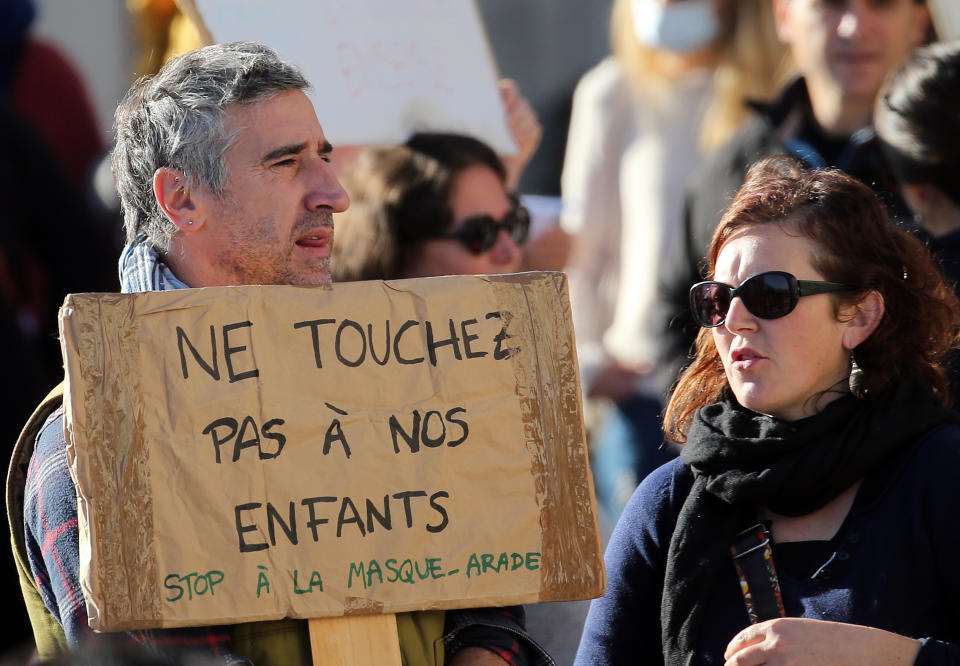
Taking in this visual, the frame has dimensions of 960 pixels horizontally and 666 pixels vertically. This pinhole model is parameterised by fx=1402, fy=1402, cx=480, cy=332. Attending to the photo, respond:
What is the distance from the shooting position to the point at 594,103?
16.2 feet

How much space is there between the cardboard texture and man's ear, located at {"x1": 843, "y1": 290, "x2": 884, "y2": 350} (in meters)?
0.58

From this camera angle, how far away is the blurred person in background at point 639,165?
14.9 ft

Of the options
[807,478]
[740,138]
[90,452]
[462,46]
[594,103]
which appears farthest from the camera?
[594,103]

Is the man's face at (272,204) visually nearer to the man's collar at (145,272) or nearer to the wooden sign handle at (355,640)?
the man's collar at (145,272)

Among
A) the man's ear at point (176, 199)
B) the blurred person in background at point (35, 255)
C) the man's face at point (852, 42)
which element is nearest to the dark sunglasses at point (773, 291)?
the man's ear at point (176, 199)

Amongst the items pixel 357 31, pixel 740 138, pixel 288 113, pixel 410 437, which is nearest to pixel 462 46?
pixel 357 31

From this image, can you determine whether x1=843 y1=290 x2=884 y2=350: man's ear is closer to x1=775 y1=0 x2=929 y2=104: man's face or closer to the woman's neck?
the woman's neck

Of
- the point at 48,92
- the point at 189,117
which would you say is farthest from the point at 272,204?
the point at 48,92

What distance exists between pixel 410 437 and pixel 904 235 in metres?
1.04

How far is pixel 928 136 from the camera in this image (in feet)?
11.4

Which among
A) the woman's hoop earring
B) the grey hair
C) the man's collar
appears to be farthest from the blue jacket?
the grey hair

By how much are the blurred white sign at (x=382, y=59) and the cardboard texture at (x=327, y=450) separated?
133cm

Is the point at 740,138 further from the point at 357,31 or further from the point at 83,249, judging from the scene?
the point at 83,249

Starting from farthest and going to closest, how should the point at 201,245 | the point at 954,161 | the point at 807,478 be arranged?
the point at 954,161 < the point at 201,245 < the point at 807,478
